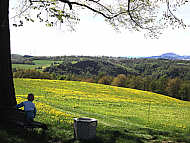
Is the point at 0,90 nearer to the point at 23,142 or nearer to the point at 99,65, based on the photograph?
the point at 23,142

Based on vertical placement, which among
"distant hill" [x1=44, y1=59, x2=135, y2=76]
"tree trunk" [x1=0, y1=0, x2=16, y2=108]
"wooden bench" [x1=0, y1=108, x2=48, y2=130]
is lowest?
"distant hill" [x1=44, y1=59, x2=135, y2=76]

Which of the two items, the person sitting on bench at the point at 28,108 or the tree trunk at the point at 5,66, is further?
the tree trunk at the point at 5,66

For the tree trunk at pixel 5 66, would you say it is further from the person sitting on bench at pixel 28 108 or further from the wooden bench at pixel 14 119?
the person sitting on bench at pixel 28 108

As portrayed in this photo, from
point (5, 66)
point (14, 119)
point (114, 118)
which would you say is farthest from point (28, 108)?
point (114, 118)

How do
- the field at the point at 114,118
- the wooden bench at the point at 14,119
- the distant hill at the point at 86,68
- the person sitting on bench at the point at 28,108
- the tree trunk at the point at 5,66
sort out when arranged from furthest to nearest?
the distant hill at the point at 86,68, the tree trunk at the point at 5,66, the field at the point at 114,118, the person sitting on bench at the point at 28,108, the wooden bench at the point at 14,119

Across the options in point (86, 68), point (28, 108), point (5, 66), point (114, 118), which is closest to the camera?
point (28, 108)

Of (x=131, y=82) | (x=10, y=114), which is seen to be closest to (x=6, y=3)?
(x=10, y=114)

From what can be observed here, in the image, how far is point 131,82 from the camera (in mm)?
83125

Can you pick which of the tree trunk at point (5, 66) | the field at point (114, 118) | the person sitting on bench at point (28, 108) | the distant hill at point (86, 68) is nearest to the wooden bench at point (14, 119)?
the person sitting on bench at point (28, 108)

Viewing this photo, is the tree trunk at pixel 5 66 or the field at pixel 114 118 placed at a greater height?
the tree trunk at pixel 5 66

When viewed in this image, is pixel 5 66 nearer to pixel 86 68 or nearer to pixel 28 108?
pixel 28 108

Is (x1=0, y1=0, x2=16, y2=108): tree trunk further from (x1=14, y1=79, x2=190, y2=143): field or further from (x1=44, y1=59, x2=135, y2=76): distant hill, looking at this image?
(x1=44, y1=59, x2=135, y2=76): distant hill

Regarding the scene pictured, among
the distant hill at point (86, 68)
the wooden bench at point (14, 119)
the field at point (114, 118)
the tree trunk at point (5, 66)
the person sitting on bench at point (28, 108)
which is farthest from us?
the distant hill at point (86, 68)

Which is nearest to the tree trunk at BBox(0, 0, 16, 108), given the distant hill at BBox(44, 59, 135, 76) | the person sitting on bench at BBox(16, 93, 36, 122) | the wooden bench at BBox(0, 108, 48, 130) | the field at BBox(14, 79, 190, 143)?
the wooden bench at BBox(0, 108, 48, 130)
